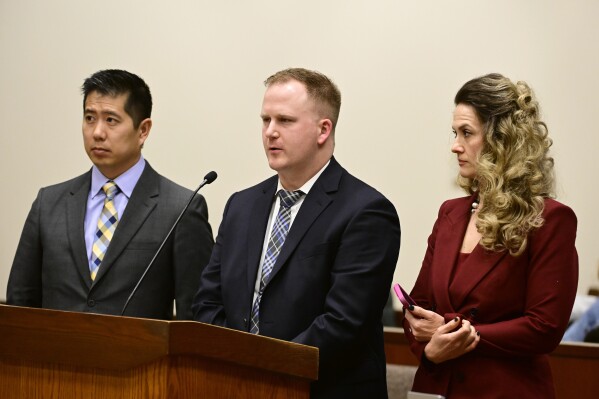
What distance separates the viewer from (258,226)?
2727 millimetres

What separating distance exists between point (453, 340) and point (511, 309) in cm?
19

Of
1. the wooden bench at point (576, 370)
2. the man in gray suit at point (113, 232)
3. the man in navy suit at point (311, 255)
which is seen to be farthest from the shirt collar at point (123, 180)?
the wooden bench at point (576, 370)

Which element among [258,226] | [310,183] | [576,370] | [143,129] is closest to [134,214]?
[143,129]

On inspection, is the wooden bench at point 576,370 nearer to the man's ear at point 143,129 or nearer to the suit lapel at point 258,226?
the suit lapel at point 258,226

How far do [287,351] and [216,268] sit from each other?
26.2 inches

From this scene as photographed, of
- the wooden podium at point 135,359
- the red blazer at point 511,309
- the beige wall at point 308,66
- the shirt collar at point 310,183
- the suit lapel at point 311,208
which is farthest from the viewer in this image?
the beige wall at point 308,66

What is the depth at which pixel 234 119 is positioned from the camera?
570 cm

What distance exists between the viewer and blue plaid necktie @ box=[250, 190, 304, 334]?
2.61 metres

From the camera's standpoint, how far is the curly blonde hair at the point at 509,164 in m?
2.38

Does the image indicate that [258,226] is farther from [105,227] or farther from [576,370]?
[576,370]

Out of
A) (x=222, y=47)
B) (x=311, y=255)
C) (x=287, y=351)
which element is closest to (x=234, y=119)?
(x=222, y=47)

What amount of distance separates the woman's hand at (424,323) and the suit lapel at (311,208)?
38cm

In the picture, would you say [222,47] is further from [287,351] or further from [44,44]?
[287,351]

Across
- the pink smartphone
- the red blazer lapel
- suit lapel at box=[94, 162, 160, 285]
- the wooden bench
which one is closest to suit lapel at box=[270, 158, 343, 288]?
the pink smartphone
